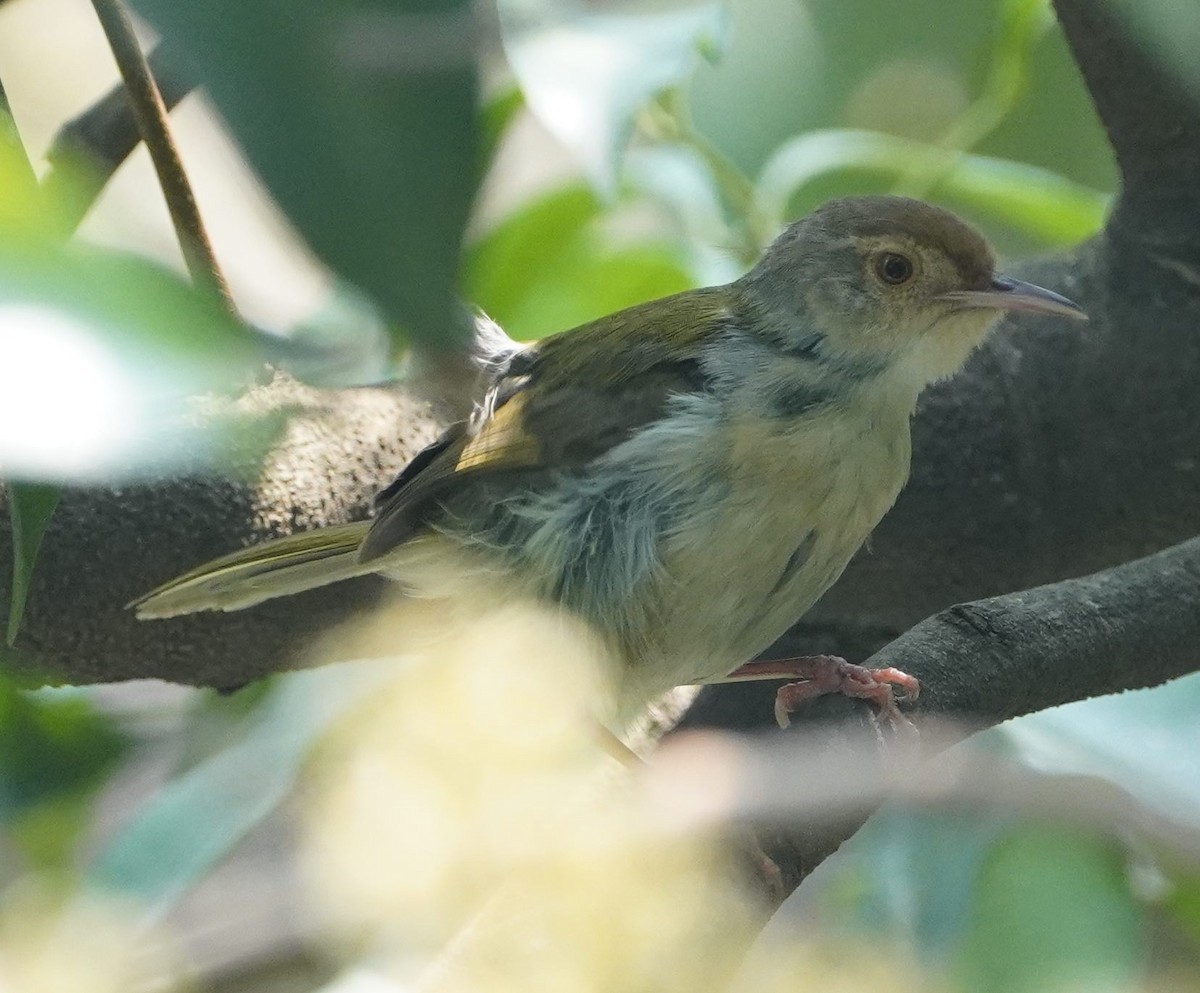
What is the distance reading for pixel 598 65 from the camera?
1992 millimetres

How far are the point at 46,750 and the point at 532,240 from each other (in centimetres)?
138

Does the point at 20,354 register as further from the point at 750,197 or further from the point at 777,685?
the point at 750,197

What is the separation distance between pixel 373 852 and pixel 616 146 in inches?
43.0

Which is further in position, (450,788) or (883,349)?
(883,349)

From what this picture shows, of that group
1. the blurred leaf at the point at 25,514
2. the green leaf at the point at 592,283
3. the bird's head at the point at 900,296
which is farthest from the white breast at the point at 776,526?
the blurred leaf at the point at 25,514

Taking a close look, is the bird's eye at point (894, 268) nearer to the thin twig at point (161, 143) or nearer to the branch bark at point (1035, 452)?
the branch bark at point (1035, 452)

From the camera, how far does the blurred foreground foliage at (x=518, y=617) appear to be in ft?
1.37

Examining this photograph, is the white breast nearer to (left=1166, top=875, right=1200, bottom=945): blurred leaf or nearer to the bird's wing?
the bird's wing

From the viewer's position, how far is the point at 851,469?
2033 mm

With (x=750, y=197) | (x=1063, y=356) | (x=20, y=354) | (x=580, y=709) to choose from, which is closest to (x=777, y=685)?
(x=580, y=709)

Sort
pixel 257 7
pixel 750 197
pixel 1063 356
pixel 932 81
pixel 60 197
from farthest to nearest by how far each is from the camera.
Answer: pixel 932 81 → pixel 750 197 → pixel 1063 356 → pixel 60 197 → pixel 257 7

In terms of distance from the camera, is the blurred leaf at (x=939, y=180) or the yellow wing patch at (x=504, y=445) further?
the blurred leaf at (x=939, y=180)

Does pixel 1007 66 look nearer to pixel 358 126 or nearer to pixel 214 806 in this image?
pixel 214 806

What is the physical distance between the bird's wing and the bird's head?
0.53ft
